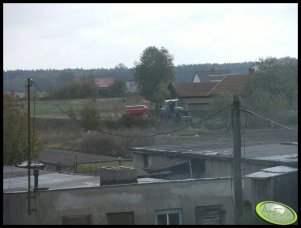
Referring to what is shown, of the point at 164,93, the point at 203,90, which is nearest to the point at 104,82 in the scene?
the point at 164,93

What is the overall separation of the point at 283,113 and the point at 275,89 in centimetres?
535

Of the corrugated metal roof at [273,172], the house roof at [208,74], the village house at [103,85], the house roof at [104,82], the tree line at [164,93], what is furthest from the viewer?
the house roof at [208,74]

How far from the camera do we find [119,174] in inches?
587

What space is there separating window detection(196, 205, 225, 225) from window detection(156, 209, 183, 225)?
1.58ft

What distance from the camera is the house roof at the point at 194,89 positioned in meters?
63.2

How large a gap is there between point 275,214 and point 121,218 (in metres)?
4.77

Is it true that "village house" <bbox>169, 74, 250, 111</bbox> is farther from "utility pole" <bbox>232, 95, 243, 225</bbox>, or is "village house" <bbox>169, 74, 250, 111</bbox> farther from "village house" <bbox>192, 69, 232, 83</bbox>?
"utility pole" <bbox>232, 95, 243, 225</bbox>

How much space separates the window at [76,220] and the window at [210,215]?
2789 millimetres

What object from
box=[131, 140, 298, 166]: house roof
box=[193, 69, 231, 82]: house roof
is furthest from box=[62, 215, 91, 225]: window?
box=[193, 69, 231, 82]: house roof

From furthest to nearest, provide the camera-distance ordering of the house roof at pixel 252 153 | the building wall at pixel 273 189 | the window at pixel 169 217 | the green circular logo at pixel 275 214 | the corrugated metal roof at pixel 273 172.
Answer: the house roof at pixel 252 153 < the corrugated metal roof at pixel 273 172 < the building wall at pixel 273 189 < the window at pixel 169 217 < the green circular logo at pixel 275 214

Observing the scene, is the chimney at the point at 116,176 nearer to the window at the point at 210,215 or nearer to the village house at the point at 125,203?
the village house at the point at 125,203

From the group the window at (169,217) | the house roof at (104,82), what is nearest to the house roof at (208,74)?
the house roof at (104,82)

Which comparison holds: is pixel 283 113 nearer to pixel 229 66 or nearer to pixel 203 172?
pixel 203 172

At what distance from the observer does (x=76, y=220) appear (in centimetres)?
1379
